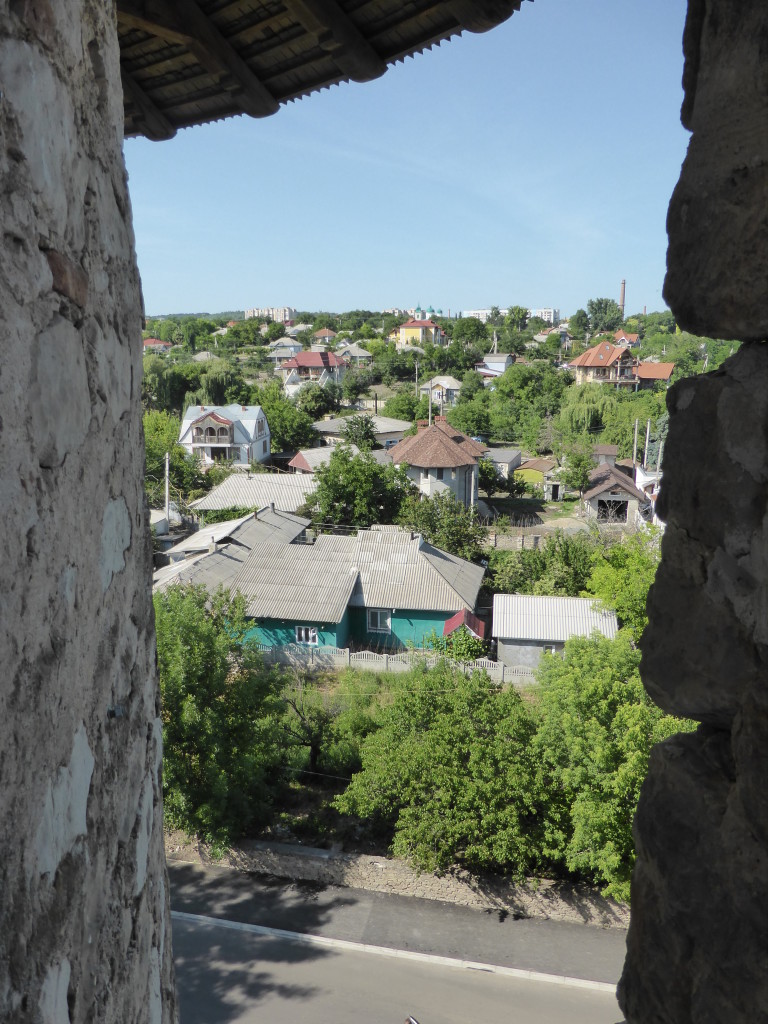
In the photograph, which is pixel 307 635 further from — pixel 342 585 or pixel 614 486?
pixel 614 486

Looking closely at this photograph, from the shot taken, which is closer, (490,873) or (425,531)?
(490,873)

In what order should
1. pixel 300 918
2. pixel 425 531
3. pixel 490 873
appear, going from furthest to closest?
pixel 425 531, pixel 490 873, pixel 300 918

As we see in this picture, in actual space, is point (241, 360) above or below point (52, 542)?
above

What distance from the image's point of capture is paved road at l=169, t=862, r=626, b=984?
10109 millimetres

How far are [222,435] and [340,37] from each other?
36325 mm

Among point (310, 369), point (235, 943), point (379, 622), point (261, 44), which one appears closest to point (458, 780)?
point (235, 943)

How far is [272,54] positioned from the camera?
2863mm

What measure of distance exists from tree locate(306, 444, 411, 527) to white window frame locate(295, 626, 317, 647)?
820 centimetres

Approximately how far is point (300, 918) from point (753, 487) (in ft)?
37.4

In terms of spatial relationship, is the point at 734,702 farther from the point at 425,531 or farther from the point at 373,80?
the point at 425,531

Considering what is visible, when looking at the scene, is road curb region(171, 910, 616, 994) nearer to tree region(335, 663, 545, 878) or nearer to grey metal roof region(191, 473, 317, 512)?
tree region(335, 663, 545, 878)

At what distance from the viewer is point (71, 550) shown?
4.24 ft

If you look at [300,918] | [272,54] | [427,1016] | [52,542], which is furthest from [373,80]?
[300,918]

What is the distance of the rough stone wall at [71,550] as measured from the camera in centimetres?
110
